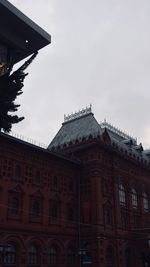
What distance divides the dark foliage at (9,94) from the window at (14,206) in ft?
40.4

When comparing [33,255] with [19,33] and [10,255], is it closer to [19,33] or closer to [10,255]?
[10,255]

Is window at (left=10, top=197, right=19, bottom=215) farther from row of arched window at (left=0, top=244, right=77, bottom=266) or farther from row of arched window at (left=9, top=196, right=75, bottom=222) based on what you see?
row of arched window at (left=0, top=244, right=77, bottom=266)

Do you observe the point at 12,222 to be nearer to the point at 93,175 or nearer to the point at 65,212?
the point at 65,212

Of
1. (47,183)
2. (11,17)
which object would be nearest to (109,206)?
(47,183)

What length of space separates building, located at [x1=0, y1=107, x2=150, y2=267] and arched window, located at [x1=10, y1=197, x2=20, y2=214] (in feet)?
0.30

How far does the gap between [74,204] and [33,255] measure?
319 inches

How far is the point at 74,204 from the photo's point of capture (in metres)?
40.6

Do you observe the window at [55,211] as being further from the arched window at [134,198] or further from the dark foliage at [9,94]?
the dark foliage at [9,94]

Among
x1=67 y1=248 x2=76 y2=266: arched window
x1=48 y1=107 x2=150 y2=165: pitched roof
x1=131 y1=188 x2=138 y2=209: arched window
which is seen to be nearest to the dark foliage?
x1=67 y1=248 x2=76 y2=266: arched window

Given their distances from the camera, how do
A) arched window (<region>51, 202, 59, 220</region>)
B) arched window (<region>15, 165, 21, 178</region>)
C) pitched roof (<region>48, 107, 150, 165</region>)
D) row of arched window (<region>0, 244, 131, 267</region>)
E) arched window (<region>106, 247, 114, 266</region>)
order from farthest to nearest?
pitched roof (<region>48, 107, 150, 165</region>) < arched window (<region>106, 247, 114, 266</region>) < arched window (<region>51, 202, 59, 220</region>) < arched window (<region>15, 165, 21, 178</region>) < row of arched window (<region>0, 244, 131, 267</region>)

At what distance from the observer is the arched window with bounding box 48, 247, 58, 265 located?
35969 mm

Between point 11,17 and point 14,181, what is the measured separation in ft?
50.3

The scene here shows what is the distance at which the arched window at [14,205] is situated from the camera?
111 feet

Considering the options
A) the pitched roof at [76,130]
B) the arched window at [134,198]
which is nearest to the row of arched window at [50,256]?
the arched window at [134,198]
